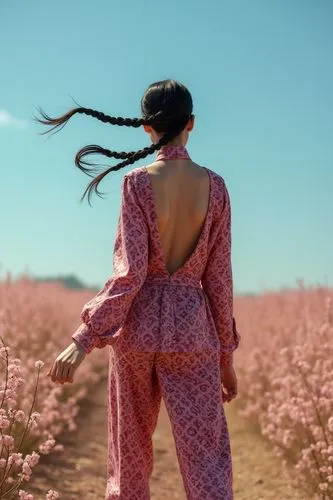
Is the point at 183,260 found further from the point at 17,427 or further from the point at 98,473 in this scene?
the point at 98,473

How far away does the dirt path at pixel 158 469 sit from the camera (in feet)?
15.6

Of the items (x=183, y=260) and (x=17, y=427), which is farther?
(x=17, y=427)

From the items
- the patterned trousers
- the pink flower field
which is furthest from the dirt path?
the patterned trousers

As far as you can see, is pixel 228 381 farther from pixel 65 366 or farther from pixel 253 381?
pixel 253 381

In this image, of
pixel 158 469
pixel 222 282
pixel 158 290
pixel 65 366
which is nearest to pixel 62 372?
pixel 65 366

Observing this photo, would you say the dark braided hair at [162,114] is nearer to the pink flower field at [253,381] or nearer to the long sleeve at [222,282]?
the long sleeve at [222,282]

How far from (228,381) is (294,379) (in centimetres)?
213

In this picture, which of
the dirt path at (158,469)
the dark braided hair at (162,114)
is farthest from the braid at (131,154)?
the dirt path at (158,469)

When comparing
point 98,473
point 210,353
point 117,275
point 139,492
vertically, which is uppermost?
point 117,275

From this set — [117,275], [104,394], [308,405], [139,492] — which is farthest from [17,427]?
[104,394]

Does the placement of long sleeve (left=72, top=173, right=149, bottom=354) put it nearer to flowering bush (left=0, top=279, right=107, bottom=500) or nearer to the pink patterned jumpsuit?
the pink patterned jumpsuit

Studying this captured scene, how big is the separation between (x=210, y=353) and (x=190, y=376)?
0.37 feet

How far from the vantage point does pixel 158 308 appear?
8.70 ft

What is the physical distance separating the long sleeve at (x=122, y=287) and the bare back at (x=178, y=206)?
3.2 inches
